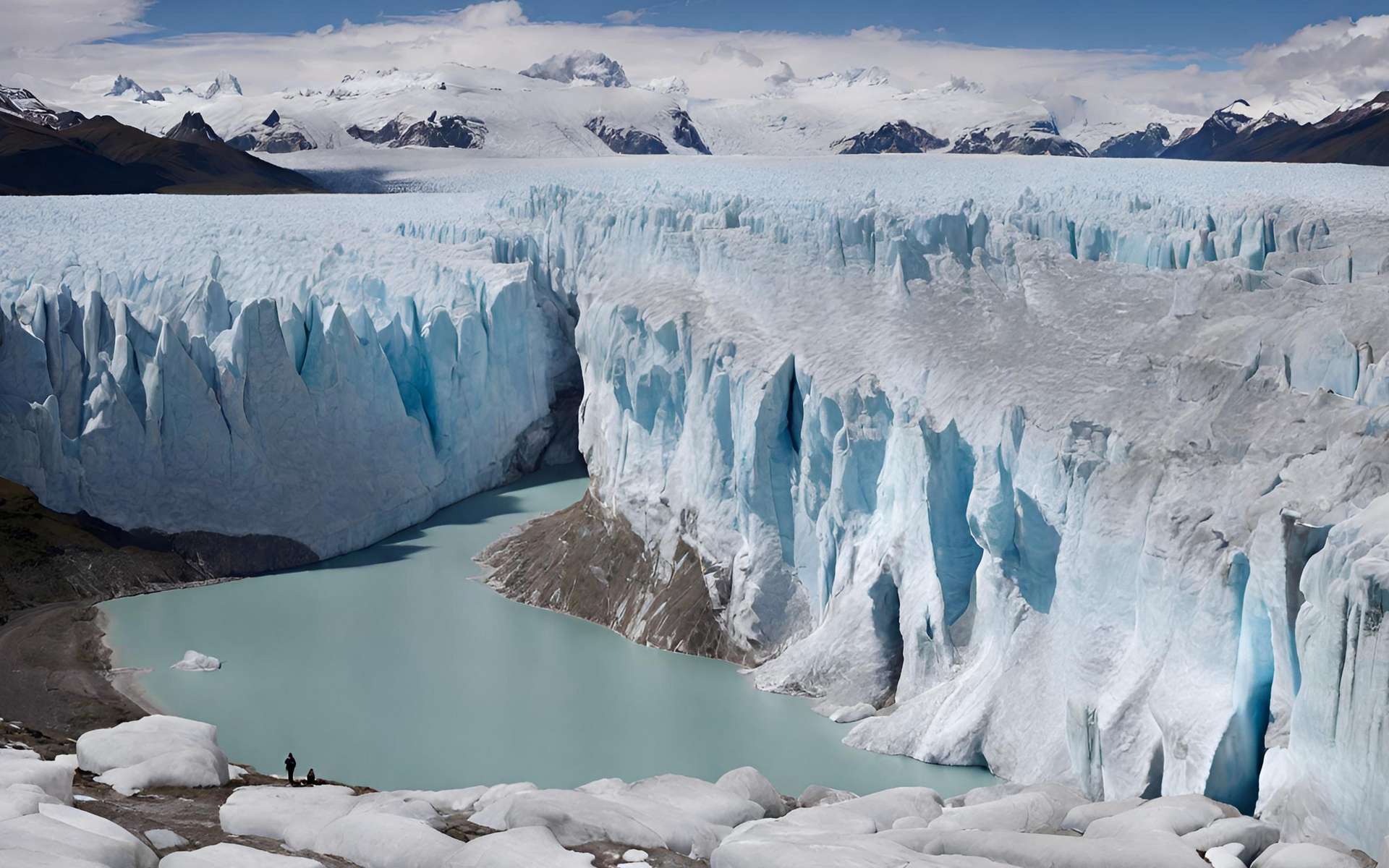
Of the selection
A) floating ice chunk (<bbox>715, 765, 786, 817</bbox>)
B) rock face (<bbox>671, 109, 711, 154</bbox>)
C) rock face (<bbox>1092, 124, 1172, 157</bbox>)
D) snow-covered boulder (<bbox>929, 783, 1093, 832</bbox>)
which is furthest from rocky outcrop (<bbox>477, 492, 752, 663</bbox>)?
rock face (<bbox>1092, 124, 1172, 157</bbox>)

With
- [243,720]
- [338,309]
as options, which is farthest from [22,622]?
[338,309]

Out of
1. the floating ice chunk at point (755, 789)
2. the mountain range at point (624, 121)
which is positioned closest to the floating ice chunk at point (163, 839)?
the floating ice chunk at point (755, 789)

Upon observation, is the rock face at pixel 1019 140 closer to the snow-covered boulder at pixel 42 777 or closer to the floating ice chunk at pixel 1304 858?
the floating ice chunk at pixel 1304 858

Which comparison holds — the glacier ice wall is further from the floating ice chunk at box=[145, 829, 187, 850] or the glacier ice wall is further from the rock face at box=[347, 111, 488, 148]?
the rock face at box=[347, 111, 488, 148]

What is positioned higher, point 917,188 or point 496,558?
point 917,188

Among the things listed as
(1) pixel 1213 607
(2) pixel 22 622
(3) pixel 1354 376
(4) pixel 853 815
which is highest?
(3) pixel 1354 376

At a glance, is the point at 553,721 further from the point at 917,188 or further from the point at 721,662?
the point at 917,188
